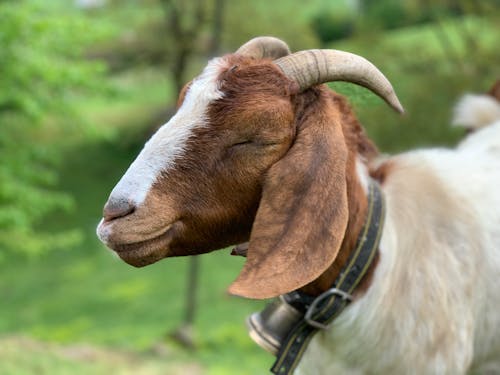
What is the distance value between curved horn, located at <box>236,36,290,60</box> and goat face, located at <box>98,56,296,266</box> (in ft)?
0.84

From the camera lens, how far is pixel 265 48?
2.79 m

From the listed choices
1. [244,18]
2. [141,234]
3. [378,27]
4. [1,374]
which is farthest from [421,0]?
[141,234]

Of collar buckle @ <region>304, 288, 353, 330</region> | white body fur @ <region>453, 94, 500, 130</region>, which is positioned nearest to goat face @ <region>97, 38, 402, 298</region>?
collar buckle @ <region>304, 288, 353, 330</region>

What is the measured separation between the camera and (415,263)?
3109mm

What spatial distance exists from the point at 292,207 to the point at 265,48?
722 mm

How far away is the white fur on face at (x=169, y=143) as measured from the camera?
2.29 metres

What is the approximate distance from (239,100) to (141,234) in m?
0.55

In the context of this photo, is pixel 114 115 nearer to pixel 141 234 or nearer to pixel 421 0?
pixel 421 0

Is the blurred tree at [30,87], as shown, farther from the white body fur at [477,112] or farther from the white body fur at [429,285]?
the white body fur at [429,285]

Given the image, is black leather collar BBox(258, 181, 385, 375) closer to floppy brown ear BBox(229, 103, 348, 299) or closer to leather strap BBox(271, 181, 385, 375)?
leather strap BBox(271, 181, 385, 375)

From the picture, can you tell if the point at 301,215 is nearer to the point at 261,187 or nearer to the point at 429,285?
the point at 261,187

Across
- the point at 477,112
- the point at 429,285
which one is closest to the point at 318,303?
the point at 429,285

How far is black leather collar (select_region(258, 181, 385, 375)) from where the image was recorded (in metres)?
2.86

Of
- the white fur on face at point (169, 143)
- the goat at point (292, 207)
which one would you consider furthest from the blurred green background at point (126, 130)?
the white fur on face at point (169, 143)
